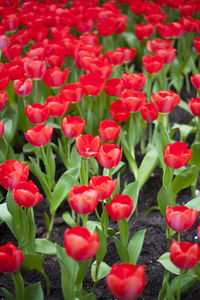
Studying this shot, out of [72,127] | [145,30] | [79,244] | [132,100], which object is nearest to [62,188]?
[72,127]

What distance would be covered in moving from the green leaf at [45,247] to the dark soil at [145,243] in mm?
115

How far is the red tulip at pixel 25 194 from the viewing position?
1.34 meters

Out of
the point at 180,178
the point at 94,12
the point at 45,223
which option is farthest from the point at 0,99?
the point at 94,12

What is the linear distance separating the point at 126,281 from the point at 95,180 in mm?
391

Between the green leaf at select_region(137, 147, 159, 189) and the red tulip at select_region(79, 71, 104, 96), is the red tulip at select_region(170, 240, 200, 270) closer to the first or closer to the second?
the green leaf at select_region(137, 147, 159, 189)

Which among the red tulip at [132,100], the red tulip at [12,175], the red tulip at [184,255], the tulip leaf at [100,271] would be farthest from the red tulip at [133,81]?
the red tulip at [184,255]

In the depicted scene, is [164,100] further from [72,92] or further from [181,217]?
[181,217]

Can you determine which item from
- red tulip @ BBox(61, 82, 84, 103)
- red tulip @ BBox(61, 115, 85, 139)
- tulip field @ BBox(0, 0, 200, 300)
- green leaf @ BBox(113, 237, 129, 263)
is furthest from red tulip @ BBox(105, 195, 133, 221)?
red tulip @ BBox(61, 82, 84, 103)

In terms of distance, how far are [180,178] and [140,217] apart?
33cm

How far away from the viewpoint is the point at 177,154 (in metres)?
1.49

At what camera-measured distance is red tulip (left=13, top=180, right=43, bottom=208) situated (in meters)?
1.34

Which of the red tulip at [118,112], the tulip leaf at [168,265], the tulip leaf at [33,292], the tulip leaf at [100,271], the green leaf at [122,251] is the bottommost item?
the tulip leaf at [100,271]

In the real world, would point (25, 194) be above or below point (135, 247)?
above

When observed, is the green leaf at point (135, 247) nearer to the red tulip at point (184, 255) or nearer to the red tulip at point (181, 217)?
the red tulip at point (181, 217)
